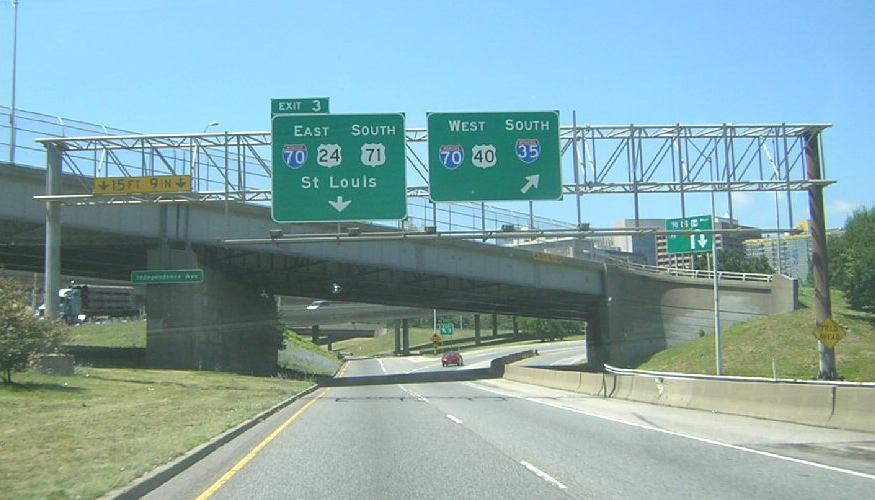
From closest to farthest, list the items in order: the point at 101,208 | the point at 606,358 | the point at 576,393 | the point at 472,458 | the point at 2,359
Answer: the point at 472,458 < the point at 2,359 < the point at 576,393 < the point at 101,208 < the point at 606,358

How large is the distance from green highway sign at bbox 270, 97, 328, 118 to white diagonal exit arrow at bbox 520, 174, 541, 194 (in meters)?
7.14

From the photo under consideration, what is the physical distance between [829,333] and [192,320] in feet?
95.8

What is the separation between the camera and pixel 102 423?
17.1 metres

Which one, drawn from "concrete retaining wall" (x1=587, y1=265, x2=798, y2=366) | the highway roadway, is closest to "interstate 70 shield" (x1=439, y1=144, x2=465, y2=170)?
the highway roadway

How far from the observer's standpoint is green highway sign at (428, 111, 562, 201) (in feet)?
85.7

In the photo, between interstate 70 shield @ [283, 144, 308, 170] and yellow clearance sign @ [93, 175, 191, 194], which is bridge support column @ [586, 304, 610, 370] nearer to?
interstate 70 shield @ [283, 144, 308, 170]

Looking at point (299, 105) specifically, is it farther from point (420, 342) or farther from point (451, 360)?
point (420, 342)

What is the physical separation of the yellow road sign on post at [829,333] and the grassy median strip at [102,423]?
18241 millimetres

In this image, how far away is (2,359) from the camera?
22859 millimetres

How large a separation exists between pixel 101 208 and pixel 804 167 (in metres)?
30.4

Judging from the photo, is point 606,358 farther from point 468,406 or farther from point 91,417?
point 91,417

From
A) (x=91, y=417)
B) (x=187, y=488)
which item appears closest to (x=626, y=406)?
(x=91, y=417)

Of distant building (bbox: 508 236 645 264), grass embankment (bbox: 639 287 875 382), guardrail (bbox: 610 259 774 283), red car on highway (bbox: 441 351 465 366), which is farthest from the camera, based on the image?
red car on highway (bbox: 441 351 465 366)

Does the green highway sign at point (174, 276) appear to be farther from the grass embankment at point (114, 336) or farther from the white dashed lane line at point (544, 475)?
the grass embankment at point (114, 336)
